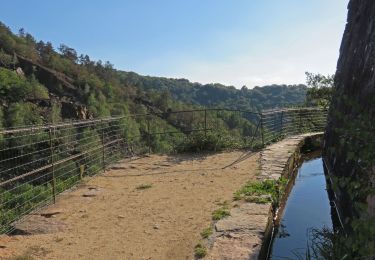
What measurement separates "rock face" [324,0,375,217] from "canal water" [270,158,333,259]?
540 millimetres

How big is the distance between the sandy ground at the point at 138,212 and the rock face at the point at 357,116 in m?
1.76

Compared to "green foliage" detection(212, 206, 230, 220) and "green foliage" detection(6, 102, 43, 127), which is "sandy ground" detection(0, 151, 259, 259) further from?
"green foliage" detection(6, 102, 43, 127)

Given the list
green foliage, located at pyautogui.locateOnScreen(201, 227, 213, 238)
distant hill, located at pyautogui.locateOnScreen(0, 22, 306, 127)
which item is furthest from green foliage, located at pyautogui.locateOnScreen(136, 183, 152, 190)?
distant hill, located at pyautogui.locateOnScreen(0, 22, 306, 127)

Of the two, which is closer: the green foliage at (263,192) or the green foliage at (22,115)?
the green foliage at (263,192)

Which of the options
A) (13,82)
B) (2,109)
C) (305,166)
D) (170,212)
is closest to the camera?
(170,212)

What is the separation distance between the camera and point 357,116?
118 inches

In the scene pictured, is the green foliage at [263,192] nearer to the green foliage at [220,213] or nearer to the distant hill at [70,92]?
the green foliage at [220,213]

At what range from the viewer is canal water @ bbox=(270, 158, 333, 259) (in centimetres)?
560

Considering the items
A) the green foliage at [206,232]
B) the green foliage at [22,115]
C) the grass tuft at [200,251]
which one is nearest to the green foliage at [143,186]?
the green foliage at [206,232]

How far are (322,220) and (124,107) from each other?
67.9m

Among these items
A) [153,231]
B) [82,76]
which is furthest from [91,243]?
[82,76]

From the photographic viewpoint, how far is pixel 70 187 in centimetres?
852

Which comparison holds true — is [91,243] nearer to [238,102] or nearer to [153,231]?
[153,231]

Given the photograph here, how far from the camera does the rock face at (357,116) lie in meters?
2.77
